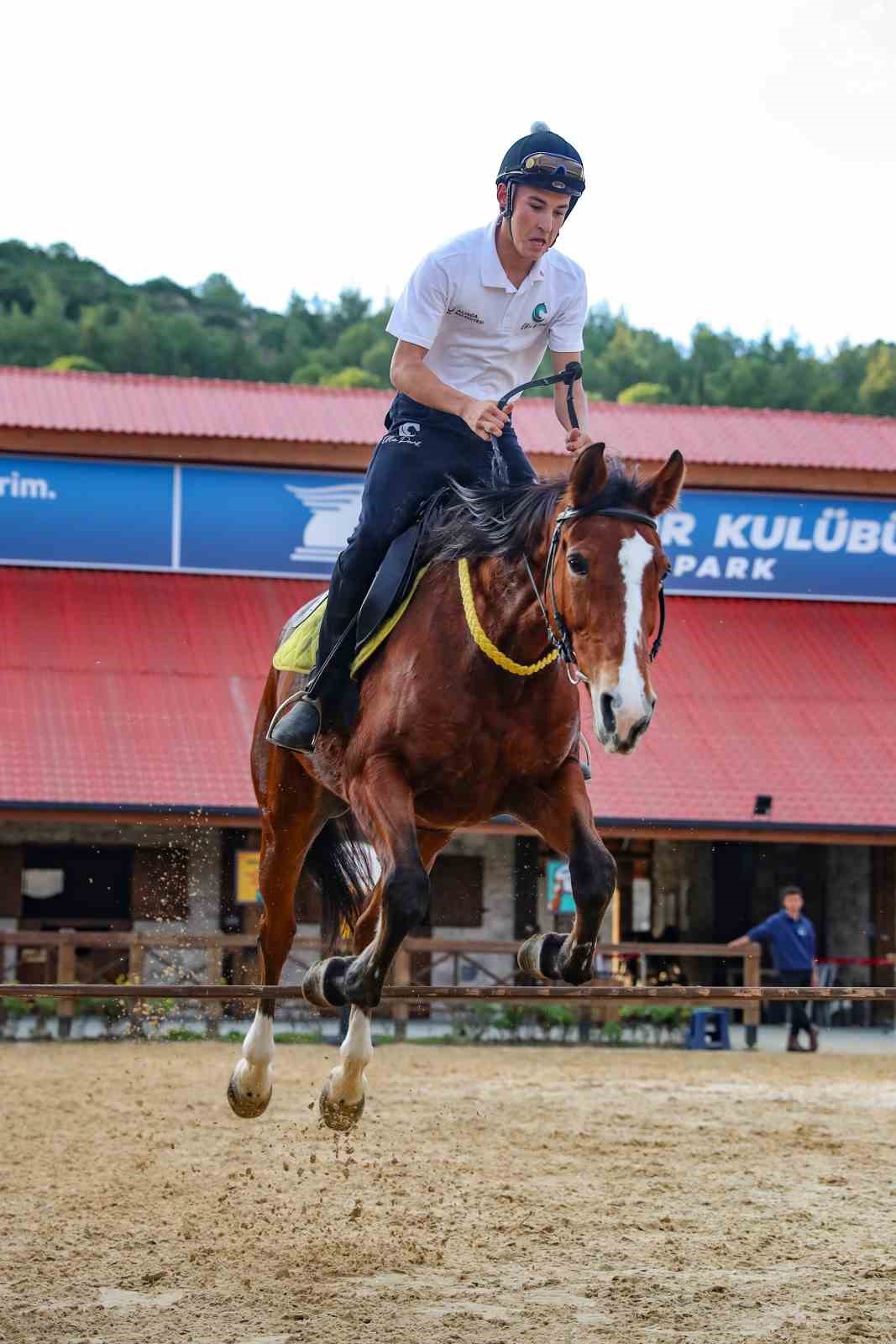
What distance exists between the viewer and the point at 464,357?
7.08 metres

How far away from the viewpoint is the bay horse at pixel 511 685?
568 centimetres


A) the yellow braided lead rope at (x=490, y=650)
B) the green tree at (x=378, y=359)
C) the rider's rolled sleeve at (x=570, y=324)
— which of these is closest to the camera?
the yellow braided lead rope at (x=490, y=650)

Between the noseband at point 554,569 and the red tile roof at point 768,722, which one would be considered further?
the red tile roof at point 768,722

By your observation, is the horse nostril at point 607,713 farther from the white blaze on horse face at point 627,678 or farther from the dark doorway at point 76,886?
the dark doorway at point 76,886

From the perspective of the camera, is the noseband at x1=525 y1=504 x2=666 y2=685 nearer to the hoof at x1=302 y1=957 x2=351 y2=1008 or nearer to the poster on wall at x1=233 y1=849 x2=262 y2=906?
the hoof at x1=302 y1=957 x2=351 y2=1008

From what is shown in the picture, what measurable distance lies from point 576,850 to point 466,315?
7.24ft

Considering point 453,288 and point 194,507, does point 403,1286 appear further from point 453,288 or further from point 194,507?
point 194,507

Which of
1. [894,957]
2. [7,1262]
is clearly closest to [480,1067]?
[894,957]

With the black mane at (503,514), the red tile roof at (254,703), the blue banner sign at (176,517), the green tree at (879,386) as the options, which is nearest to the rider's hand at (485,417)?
the black mane at (503,514)

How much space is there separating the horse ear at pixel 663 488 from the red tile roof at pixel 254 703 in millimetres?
14994

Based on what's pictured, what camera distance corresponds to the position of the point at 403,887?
6.04 metres

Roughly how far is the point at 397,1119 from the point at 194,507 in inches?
549

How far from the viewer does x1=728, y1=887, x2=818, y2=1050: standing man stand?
19625 mm

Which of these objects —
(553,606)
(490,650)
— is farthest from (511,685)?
(553,606)
